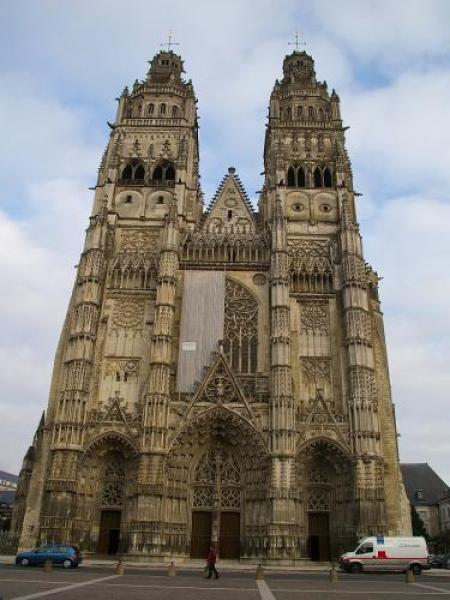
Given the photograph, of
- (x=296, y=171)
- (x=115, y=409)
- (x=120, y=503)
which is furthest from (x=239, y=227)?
(x=120, y=503)

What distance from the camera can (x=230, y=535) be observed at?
28.2 meters

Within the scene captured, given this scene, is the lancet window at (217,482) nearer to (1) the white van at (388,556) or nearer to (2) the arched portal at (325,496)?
(2) the arched portal at (325,496)

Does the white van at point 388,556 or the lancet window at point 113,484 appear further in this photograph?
the lancet window at point 113,484

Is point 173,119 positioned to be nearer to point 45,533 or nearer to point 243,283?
point 243,283

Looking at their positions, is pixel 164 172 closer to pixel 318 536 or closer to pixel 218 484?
pixel 218 484

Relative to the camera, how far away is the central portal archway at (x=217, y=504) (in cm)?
2800

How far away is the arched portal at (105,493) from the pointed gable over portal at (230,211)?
1536 centimetres

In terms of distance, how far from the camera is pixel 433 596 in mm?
12461

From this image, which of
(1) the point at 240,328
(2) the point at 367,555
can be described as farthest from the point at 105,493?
(2) the point at 367,555

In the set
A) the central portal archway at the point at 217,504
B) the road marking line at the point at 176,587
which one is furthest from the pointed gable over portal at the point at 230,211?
the road marking line at the point at 176,587

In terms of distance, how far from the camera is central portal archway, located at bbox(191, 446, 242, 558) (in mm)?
28000

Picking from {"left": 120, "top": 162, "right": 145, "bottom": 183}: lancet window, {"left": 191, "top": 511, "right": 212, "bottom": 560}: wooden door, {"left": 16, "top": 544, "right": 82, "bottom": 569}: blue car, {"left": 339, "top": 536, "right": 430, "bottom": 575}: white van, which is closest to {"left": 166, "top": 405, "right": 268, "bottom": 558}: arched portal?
{"left": 191, "top": 511, "right": 212, "bottom": 560}: wooden door

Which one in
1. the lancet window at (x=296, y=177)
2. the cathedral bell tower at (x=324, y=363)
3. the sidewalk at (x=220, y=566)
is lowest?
the sidewalk at (x=220, y=566)

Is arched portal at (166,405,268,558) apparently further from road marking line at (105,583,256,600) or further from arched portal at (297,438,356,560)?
road marking line at (105,583,256,600)
